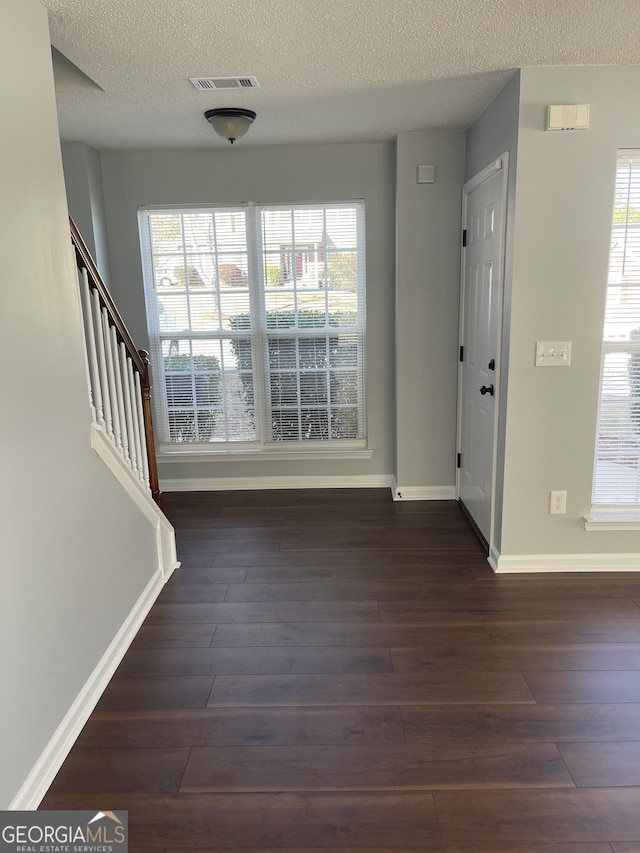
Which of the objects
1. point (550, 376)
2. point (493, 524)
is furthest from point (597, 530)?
point (550, 376)

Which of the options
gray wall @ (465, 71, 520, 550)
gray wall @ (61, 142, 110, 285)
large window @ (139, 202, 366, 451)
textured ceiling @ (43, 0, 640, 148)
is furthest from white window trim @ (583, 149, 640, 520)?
gray wall @ (61, 142, 110, 285)

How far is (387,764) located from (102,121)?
3.60 m

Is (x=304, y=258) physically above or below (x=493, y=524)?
above

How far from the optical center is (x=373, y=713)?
216 centimetres

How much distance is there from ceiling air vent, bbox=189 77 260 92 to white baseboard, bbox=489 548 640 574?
274 centimetres

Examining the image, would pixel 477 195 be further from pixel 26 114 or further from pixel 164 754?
pixel 164 754

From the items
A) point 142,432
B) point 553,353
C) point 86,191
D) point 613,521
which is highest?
point 86,191

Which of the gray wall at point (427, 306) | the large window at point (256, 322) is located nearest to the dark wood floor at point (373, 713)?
the gray wall at point (427, 306)

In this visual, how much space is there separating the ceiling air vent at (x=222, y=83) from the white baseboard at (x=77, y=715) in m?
2.47

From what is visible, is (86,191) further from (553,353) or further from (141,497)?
(553,353)

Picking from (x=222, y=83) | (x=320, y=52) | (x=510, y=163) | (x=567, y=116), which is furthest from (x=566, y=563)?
(x=222, y=83)

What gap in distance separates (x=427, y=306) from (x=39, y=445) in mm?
2919

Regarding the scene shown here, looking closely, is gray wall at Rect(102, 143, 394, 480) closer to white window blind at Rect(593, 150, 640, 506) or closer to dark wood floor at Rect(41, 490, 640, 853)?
white window blind at Rect(593, 150, 640, 506)

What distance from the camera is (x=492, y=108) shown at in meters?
3.25
